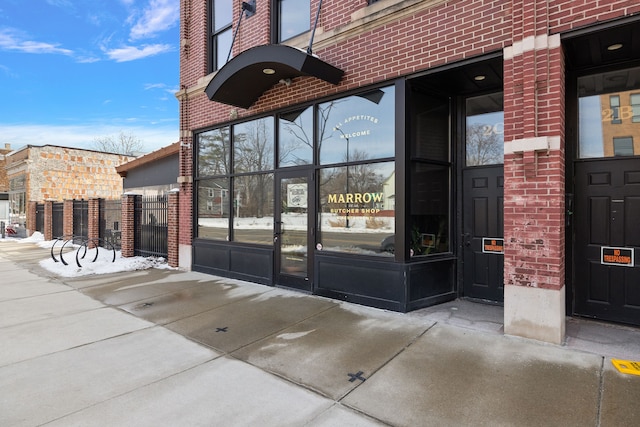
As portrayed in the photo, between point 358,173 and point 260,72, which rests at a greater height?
point 260,72

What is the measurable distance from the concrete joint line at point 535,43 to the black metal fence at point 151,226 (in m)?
9.50

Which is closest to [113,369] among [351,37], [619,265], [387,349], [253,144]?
[387,349]

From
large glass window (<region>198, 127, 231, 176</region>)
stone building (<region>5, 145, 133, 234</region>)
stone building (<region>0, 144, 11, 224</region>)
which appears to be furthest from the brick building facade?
stone building (<region>0, 144, 11, 224</region>)

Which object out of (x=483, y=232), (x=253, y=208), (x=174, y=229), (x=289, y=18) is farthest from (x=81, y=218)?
(x=483, y=232)

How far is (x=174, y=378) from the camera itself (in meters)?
3.49

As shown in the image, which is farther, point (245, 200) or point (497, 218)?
point (245, 200)

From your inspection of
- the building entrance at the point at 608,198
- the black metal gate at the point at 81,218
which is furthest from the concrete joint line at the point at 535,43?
the black metal gate at the point at 81,218

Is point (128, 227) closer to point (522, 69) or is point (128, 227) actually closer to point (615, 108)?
point (522, 69)

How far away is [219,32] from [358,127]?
16.7 feet

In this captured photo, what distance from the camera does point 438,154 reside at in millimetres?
6039

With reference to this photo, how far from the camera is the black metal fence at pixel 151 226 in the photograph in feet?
35.5

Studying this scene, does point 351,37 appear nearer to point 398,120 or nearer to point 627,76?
point 398,120

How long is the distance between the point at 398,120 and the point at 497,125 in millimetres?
1728

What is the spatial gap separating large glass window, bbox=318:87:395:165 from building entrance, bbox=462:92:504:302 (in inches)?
58.7
